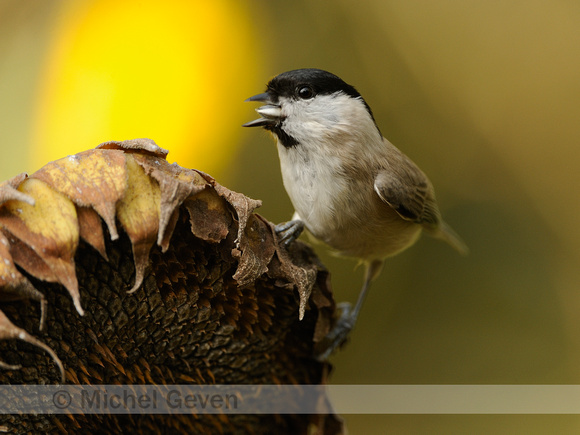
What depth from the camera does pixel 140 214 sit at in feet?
2.94

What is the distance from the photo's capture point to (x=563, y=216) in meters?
2.57

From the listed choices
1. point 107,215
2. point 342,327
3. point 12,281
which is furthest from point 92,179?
point 342,327

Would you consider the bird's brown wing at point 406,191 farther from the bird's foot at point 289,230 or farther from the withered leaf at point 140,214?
the withered leaf at point 140,214

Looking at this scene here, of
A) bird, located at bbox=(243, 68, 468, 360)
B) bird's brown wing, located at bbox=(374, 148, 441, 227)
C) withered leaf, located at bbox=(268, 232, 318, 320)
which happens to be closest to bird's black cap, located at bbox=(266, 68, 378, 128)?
bird, located at bbox=(243, 68, 468, 360)

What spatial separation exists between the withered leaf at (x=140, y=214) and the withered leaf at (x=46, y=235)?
8cm

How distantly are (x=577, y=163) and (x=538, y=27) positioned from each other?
62cm

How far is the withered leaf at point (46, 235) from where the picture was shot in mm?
821

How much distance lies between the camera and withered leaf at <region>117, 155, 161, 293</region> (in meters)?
0.89

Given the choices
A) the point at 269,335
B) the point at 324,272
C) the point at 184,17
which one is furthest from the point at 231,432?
the point at 184,17

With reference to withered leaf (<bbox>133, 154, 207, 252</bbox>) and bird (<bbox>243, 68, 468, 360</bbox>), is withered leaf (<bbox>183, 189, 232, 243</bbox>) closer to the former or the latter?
withered leaf (<bbox>133, 154, 207, 252</bbox>)

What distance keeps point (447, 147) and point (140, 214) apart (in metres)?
2.09

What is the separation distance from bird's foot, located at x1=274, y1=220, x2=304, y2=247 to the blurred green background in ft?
2.54

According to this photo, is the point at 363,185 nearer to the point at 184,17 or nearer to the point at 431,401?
the point at 431,401

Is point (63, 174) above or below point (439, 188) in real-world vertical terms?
above
